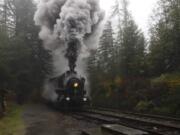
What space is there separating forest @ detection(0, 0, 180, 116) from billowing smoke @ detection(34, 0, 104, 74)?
13.1 ft

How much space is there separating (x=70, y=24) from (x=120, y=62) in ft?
31.2

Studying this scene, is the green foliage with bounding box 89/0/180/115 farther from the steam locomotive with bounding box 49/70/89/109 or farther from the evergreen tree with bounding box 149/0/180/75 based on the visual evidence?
A: the steam locomotive with bounding box 49/70/89/109

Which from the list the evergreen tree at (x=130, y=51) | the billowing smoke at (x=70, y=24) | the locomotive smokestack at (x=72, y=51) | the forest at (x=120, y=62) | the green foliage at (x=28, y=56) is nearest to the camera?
the forest at (x=120, y=62)

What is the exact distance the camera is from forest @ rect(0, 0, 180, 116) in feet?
64.6

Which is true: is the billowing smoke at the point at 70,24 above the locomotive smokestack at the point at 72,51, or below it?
above

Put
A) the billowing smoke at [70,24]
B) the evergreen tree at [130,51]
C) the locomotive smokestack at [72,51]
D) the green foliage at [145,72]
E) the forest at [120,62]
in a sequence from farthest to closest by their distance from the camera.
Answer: the evergreen tree at [130,51], the billowing smoke at [70,24], the locomotive smokestack at [72,51], the forest at [120,62], the green foliage at [145,72]

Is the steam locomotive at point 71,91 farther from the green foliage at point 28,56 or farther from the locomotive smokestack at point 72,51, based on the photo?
the green foliage at point 28,56

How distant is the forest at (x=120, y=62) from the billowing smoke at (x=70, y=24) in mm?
3983

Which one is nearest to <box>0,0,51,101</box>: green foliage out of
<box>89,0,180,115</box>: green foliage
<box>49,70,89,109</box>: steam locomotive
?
<box>89,0,180,115</box>: green foliage

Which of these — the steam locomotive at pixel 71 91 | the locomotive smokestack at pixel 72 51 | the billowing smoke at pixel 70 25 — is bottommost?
the steam locomotive at pixel 71 91

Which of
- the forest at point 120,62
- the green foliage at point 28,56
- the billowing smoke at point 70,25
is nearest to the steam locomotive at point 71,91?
the billowing smoke at point 70,25

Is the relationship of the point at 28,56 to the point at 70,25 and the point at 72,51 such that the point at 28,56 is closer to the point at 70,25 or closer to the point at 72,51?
the point at 70,25

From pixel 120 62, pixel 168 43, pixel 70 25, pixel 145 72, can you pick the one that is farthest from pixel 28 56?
pixel 168 43

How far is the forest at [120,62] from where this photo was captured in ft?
64.6
